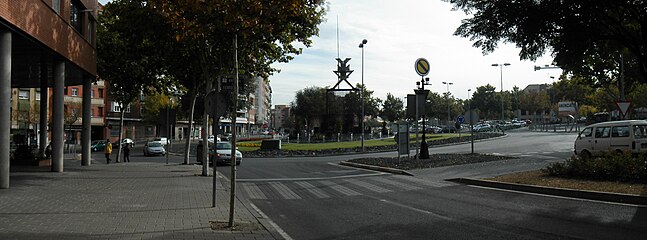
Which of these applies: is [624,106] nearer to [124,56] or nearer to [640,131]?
[640,131]

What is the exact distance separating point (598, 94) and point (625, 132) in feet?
158

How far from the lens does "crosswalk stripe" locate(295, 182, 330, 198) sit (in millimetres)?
12799

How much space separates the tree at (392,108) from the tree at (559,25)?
3014 inches

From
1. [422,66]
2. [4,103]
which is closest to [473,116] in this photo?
[422,66]

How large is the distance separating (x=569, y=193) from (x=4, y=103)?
46.0 feet

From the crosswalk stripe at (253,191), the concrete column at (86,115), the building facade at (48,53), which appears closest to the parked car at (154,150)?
the building facade at (48,53)

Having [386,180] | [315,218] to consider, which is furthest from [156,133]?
[315,218]

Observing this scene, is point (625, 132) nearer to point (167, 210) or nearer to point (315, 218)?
point (315, 218)

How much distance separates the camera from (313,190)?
548 inches

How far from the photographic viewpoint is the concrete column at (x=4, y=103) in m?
12.6

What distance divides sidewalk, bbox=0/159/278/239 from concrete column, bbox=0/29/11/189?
1.95 ft

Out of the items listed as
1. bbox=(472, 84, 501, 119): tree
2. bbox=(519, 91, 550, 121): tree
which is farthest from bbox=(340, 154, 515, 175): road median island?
bbox=(472, 84, 501, 119): tree

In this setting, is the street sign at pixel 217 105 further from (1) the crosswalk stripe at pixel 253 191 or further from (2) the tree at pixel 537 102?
(2) the tree at pixel 537 102

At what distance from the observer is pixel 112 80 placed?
2923 centimetres
